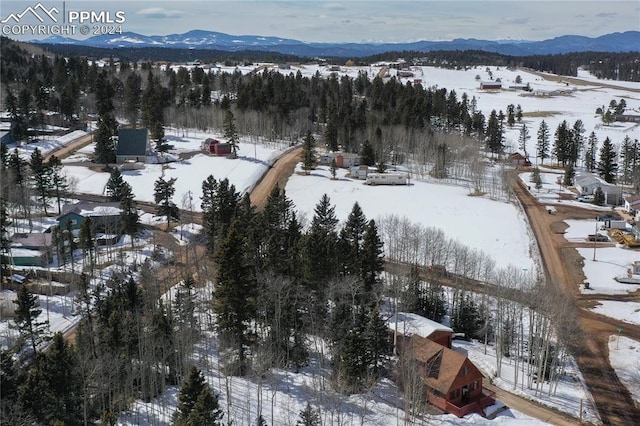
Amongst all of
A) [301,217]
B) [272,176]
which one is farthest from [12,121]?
[301,217]

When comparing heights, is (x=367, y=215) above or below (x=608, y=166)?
below

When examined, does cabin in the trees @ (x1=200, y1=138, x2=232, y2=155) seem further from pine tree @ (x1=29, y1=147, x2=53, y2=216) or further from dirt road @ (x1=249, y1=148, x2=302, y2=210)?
pine tree @ (x1=29, y1=147, x2=53, y2=216)

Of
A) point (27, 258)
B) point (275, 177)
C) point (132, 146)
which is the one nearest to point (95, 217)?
point (27, 258)

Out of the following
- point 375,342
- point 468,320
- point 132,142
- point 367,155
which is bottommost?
point 468,320

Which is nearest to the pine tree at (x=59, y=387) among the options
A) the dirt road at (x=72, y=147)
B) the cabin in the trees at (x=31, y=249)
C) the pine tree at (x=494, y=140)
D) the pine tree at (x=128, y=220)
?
the cabin in the trees at (x=31, y=249)

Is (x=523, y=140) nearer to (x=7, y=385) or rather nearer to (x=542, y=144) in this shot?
(x=542, y=144)

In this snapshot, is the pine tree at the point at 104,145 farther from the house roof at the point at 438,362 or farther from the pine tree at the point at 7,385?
the house roof at the point at 438,362
